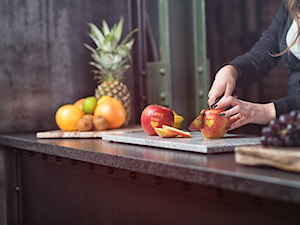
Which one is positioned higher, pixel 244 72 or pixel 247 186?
pixel 244 72

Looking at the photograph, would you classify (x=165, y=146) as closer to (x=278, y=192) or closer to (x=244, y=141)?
(x=244, y=141)

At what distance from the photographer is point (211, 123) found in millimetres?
1471

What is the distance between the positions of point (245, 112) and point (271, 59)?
0.70 m

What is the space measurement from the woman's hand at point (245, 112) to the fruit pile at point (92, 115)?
806 millimetres

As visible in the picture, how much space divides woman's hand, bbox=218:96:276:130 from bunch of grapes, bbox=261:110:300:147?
1.54 ft

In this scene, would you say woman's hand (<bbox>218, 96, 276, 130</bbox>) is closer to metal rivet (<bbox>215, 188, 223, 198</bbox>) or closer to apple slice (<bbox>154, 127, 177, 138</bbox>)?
apple slice (<bbox>154, 127, 177, 138</bbox>)

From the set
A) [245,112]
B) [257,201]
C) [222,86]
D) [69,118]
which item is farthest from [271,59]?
[257,201]

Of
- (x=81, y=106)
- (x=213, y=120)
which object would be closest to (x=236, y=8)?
(x=81, y=106)

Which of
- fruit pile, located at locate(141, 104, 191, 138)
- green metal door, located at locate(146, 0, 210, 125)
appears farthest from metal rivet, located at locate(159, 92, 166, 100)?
fruit pile, located at locate(141, 104, 191, 138)

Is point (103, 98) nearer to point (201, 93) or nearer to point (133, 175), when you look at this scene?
point (201, 93)

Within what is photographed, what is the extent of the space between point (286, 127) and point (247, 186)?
18 cm

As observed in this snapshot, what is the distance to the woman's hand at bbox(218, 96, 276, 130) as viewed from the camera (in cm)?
150

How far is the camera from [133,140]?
160 centimetres

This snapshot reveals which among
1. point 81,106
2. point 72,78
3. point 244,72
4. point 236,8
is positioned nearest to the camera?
point 244,72
